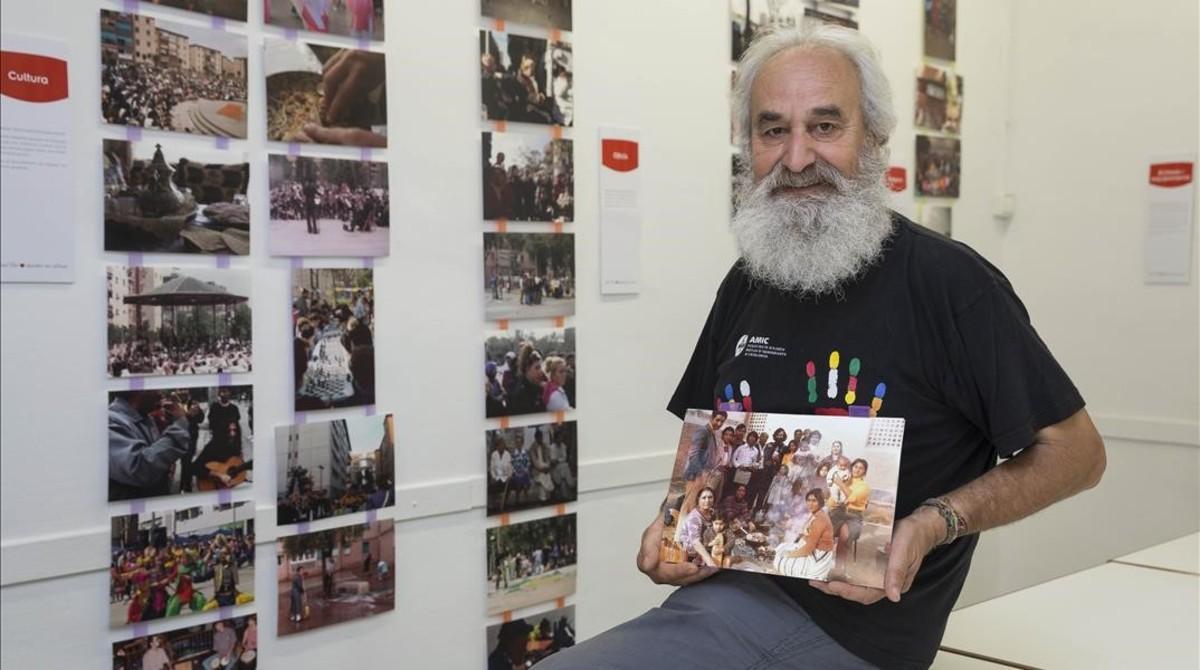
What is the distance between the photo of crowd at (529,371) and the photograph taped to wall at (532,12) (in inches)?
31.8

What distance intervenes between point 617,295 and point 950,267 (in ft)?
4.56

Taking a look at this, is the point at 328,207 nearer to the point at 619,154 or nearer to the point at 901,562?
the point at 619,154

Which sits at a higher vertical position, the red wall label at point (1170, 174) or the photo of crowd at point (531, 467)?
the red wall label at point (1170, 174)

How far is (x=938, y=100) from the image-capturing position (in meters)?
3.87

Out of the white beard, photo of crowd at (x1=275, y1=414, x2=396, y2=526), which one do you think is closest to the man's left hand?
the white beard

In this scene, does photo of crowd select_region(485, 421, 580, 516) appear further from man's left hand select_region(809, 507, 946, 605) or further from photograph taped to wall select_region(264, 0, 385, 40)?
man's left hand select_region(809, 507, 946, 605)

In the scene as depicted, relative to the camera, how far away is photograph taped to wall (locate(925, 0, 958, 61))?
3.80 m

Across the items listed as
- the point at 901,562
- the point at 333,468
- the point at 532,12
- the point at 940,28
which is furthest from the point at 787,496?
the point at 940,28

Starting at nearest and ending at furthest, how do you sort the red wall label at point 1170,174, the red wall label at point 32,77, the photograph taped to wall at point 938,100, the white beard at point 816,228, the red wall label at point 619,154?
the white beard at point 816,228 < the red wall label at point 32,77 < the red wall label at point 619,154 < the red wall label at point 1170,174 < the photograph taped to wall at point 938,100

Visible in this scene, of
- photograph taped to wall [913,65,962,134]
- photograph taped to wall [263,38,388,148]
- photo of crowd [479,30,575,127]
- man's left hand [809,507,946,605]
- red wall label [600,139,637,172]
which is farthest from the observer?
photograph taped to wall [913,65,962,134]

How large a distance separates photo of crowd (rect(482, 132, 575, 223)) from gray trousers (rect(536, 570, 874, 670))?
133 centimetres

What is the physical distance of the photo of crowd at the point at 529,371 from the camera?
2.66m

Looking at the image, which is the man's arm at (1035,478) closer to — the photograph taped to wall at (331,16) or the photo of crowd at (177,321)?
the photo of crowd at (177,321)

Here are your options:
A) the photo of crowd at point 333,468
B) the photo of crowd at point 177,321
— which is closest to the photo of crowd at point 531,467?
the photo of crowd at point 333,468
